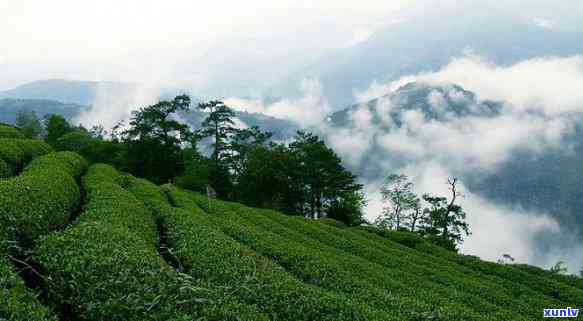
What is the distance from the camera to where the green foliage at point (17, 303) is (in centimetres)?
822

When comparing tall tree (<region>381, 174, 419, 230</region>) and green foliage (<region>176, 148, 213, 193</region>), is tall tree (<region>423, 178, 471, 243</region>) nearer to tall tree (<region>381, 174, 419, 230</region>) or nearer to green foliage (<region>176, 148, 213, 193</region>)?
tall tree (<region>381, 174, 419, 230</region>)

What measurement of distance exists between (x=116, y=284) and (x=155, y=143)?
5080 cm

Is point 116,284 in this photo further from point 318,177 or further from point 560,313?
point 318,177

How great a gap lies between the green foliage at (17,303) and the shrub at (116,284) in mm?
1043

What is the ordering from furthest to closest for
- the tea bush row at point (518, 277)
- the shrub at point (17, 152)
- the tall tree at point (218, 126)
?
the tall tree at point (218, 126) < the shrub at point (17, 152) < the tea bush row at point (518, 277)

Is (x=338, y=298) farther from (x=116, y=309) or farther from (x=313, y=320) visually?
(x=116, y=309)

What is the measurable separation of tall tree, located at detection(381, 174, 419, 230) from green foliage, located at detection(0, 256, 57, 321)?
65551 millimetres

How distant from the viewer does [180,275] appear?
12.0 metres

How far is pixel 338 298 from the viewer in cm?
1266

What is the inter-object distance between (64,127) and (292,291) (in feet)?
222

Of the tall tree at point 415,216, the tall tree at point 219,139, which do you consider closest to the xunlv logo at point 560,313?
the tall tree at point 219,139

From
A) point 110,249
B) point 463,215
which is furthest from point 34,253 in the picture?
point 463,215

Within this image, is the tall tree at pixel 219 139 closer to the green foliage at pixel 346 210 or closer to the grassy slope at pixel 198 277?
the green foliage at pixel 346 210

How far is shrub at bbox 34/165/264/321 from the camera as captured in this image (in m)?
9.61
